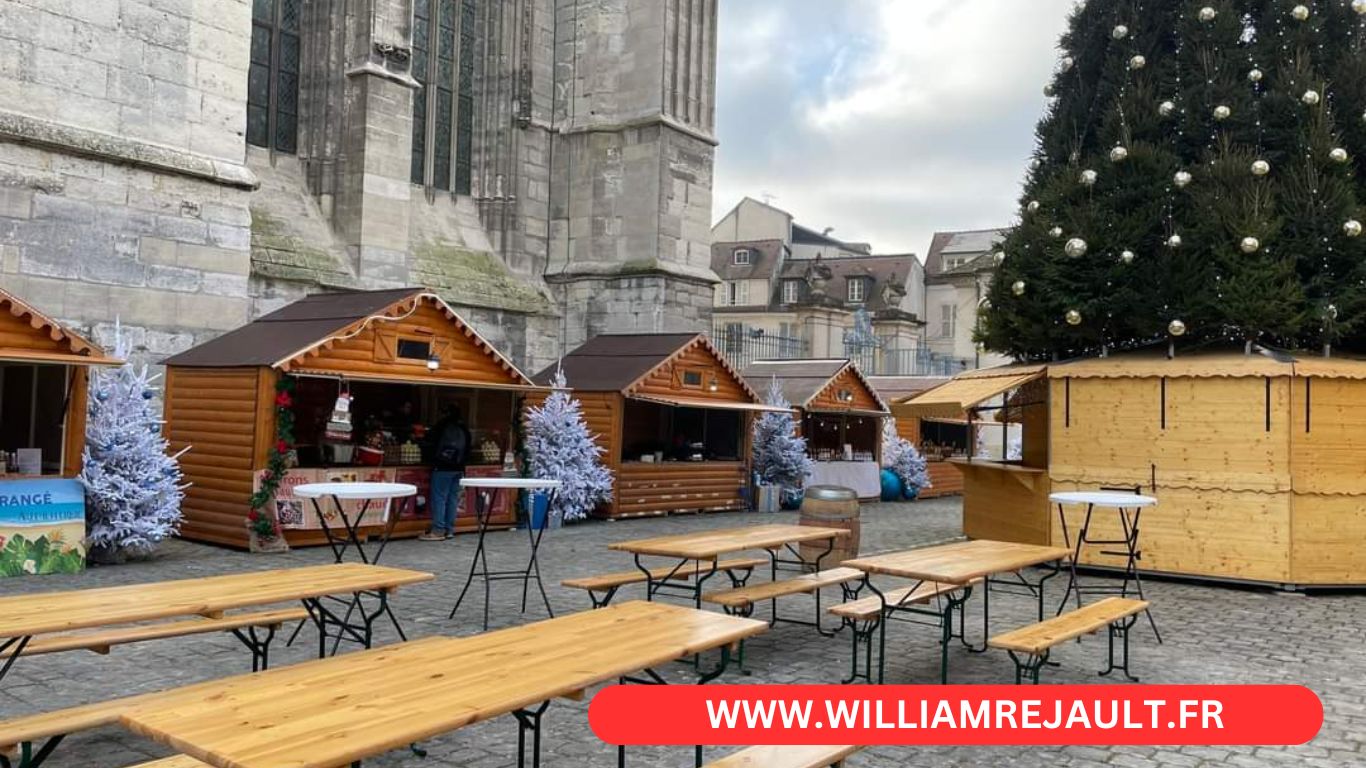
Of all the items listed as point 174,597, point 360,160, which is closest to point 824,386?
point 360,160

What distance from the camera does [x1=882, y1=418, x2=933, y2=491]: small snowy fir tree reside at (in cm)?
2333

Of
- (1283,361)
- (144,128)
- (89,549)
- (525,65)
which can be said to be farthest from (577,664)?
(525,65)

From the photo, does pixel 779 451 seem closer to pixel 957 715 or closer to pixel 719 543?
pixel 719 543

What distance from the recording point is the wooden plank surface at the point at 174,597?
4496 millimetres

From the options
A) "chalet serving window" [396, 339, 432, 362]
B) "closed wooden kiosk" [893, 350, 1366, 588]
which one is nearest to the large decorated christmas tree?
"closed wooden kiosk" [893, 350, 1366, 588]

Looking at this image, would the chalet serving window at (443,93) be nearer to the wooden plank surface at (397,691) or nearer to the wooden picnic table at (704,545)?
the wooden picnic table at (704,545)

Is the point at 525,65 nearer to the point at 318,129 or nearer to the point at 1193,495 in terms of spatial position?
the point at 318,129

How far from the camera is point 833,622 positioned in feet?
28.2

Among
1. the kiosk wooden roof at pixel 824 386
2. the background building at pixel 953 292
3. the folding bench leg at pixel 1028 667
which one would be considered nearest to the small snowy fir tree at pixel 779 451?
the kiosk wooden roof at pixel 824 386

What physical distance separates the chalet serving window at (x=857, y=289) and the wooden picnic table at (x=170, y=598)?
44006 millimetres

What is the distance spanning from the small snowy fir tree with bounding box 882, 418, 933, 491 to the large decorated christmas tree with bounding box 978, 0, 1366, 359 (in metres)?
10.5

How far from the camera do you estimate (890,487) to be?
2295 centimetres

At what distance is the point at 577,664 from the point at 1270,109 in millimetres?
11478

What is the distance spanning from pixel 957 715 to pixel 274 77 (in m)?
17.2
